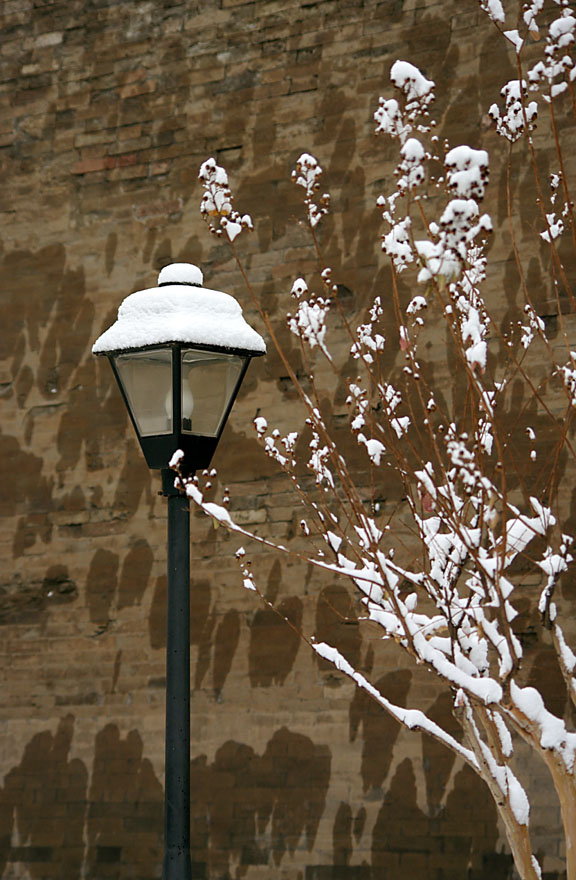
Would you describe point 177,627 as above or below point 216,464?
below

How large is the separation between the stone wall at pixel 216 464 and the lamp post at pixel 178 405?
116 inches

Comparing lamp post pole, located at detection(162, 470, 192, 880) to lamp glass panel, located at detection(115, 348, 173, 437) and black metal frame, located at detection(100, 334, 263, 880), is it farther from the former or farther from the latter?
lamp glass panel, located at detection(115, 348, 173, 437)

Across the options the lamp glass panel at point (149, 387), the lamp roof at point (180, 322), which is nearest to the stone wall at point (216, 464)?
the lamp roof at point (180, 322)

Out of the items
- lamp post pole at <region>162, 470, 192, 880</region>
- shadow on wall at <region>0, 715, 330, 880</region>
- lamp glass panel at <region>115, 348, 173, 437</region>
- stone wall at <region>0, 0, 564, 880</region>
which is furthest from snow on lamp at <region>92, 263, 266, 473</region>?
shadow on wall at <region>0, 715, 330, 880</region>

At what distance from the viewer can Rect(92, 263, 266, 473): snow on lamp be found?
3898 millimetres

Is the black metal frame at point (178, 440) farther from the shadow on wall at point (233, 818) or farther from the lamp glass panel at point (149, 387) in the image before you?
the shadow on wall at point (233, 818)

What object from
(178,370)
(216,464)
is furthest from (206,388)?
(216,464)

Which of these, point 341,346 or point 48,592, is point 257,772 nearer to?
point 48,592

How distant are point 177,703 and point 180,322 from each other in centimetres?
115

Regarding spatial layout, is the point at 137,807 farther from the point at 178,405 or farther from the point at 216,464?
the point at 178,405

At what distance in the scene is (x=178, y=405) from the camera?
3871 millimetres

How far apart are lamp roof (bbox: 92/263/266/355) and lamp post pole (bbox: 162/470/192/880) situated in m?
0.42

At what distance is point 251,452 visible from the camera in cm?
733

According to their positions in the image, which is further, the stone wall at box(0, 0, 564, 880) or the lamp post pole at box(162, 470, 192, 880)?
the stone wall at box(0, 0, 564, 880)
